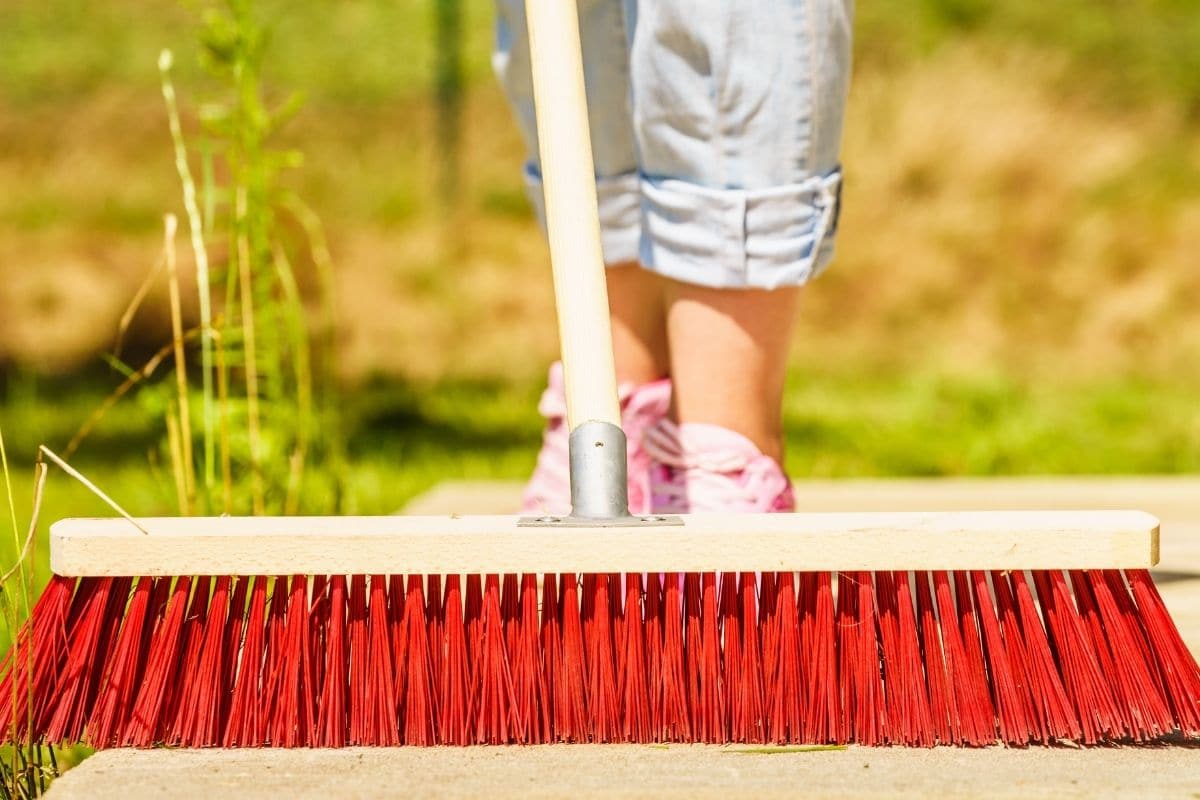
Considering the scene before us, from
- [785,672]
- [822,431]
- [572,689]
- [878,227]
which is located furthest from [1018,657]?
[878,227]

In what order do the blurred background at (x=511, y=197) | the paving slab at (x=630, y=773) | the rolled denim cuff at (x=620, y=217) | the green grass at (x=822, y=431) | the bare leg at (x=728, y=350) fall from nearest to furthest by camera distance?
1. the paving slab at (x=630, y=773)
2. the bare leg at (x=728, y=350)
3. the rolled denim cuff at (x=620, y=217)
4. the green grass at (x=822, y=431)
5. the blurred background at (x=511, y=197)

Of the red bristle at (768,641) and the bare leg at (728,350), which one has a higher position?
the bare leg at (728,350)

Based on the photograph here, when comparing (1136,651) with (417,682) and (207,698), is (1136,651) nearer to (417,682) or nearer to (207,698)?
(417,682)

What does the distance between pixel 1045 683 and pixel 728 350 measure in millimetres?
313

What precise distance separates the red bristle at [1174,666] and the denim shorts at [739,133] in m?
0.31

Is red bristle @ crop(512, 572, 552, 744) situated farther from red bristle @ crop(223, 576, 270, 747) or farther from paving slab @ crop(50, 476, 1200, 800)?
red bristle @ crop(223, 576, 270, 747)

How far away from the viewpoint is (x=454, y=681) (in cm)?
78

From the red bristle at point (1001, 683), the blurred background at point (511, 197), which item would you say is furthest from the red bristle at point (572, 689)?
the blurred background at point (511, 197)

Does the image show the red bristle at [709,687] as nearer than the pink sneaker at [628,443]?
Yes

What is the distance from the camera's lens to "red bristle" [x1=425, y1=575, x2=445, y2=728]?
79cm

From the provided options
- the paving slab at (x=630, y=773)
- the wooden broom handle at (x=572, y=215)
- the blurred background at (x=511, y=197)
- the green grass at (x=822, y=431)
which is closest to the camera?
the paving slab at (x=630, y=773)

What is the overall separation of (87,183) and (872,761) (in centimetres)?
211

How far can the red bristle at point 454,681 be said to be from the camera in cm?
78

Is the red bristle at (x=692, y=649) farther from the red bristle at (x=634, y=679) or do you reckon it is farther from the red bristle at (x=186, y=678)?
the red bristle at (x=186, y=678)
